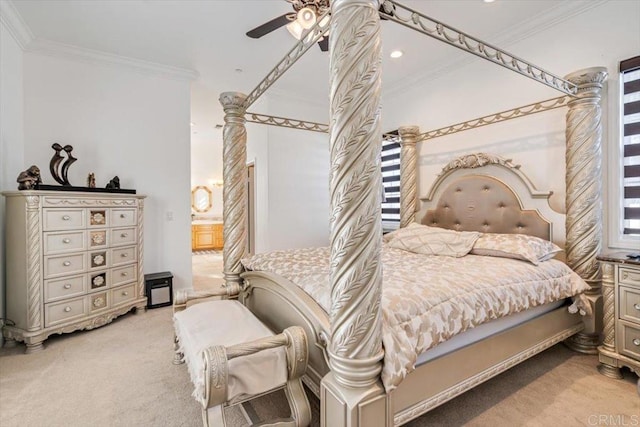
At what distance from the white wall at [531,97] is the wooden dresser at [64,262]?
150 inches

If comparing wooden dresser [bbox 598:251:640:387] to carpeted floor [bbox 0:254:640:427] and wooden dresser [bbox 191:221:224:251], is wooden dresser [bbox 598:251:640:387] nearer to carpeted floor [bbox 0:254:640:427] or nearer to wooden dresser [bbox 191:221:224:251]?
carpeted floor [bbox 0:254:640:427]

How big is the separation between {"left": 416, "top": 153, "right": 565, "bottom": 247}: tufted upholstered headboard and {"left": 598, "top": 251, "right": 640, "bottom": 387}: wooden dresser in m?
0.65

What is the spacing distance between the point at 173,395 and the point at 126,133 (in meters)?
3.17

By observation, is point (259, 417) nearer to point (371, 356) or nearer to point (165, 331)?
point (371, 356)

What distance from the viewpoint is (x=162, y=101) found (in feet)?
12.5

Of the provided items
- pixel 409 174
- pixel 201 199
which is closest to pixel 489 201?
pixel 409 174

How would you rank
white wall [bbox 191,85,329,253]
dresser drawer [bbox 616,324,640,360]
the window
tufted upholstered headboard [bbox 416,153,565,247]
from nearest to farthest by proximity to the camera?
dresser drawer [bbox 616,324,640,360]
tufted upholstered headboard [bbox 416,153,565,247]
the window
white wall [bbox 191,85,329,253]

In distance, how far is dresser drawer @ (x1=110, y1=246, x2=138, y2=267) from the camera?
3.05m

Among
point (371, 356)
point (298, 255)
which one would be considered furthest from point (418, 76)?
point (371, 356)

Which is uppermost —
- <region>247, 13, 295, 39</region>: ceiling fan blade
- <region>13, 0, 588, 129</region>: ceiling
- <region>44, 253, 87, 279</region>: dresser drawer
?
<region>13, 0, 588, 129</region>: ceiling

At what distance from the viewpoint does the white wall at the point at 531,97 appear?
2.34 metres

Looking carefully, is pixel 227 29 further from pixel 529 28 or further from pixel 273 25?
pixel 529 28

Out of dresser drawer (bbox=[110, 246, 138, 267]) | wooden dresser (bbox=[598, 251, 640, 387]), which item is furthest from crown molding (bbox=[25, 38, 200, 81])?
wooden dresser (bbox=[598, 251, 640, 387])

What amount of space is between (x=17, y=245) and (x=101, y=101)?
6.15ft
